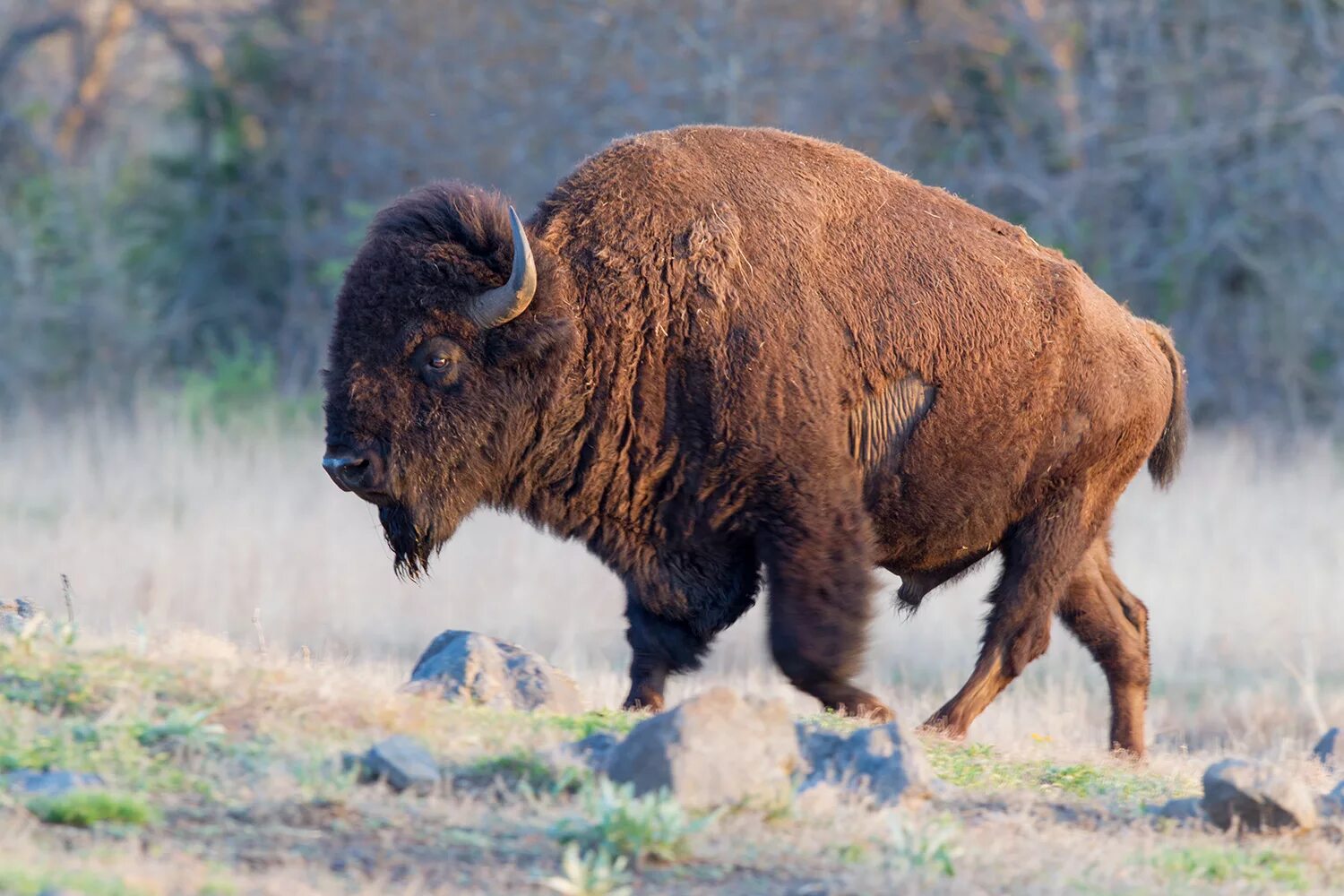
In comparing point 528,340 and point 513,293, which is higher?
point 513,293

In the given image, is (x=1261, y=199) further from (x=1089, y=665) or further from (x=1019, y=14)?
(x=1089, y=665)

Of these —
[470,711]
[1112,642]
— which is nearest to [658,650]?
[470,711]

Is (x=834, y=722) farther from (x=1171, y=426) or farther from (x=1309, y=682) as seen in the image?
(x=1309, y=682)

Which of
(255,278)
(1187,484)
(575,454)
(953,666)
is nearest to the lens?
(575,454)

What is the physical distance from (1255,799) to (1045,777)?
919 millimetres

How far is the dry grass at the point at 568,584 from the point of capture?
9695mm

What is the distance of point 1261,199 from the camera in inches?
676

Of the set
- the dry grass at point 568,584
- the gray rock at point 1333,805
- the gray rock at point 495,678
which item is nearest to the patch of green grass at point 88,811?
the gray rock at point 495,678

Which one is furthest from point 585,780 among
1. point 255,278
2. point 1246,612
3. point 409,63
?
point 255,278

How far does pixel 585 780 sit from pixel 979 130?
49.9ft

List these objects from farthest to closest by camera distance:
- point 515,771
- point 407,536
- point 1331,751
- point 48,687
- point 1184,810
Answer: point 1331,751 < point 407,536 < point 1184,810 < point 48,687 < point 515,771

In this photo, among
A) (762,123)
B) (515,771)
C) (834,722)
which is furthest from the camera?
(762,123)

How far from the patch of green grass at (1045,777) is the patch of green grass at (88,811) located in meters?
2.28

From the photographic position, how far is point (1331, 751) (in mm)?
6535
